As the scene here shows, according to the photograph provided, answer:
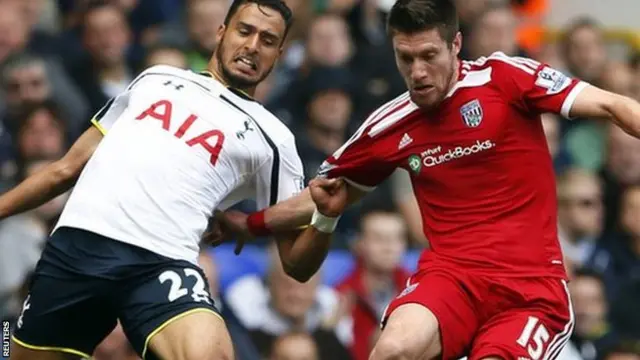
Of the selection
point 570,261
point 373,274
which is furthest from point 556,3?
point 373,274

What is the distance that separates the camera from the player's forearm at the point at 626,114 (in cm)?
755

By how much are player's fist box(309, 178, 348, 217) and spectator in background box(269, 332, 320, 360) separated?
2.52 meters

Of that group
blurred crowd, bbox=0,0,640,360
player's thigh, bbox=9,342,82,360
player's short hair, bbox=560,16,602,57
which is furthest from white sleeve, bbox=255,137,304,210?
player's short hair, bbox=560,16,602,57

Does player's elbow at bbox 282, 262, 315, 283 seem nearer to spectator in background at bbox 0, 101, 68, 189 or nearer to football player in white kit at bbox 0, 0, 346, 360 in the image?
football player in white kit at bbox 0, 0, 346, 360

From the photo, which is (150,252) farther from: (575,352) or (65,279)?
(575,352)

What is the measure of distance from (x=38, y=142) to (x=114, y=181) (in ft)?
10.8

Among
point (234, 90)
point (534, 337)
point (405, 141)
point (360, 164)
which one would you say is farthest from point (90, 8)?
point (534, 337)

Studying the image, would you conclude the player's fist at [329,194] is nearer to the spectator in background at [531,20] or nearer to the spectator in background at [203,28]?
the spectator in background at [203,28]

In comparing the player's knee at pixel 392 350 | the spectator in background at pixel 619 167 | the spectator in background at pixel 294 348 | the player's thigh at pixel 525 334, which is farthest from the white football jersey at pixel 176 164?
the spectator in background at pixel 619 167

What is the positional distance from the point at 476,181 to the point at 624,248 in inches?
211

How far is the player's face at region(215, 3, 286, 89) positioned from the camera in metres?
8.59

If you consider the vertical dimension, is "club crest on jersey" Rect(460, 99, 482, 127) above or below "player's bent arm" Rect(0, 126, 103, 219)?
above

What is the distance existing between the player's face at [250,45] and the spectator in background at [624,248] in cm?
497

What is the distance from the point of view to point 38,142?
11.3 metres
